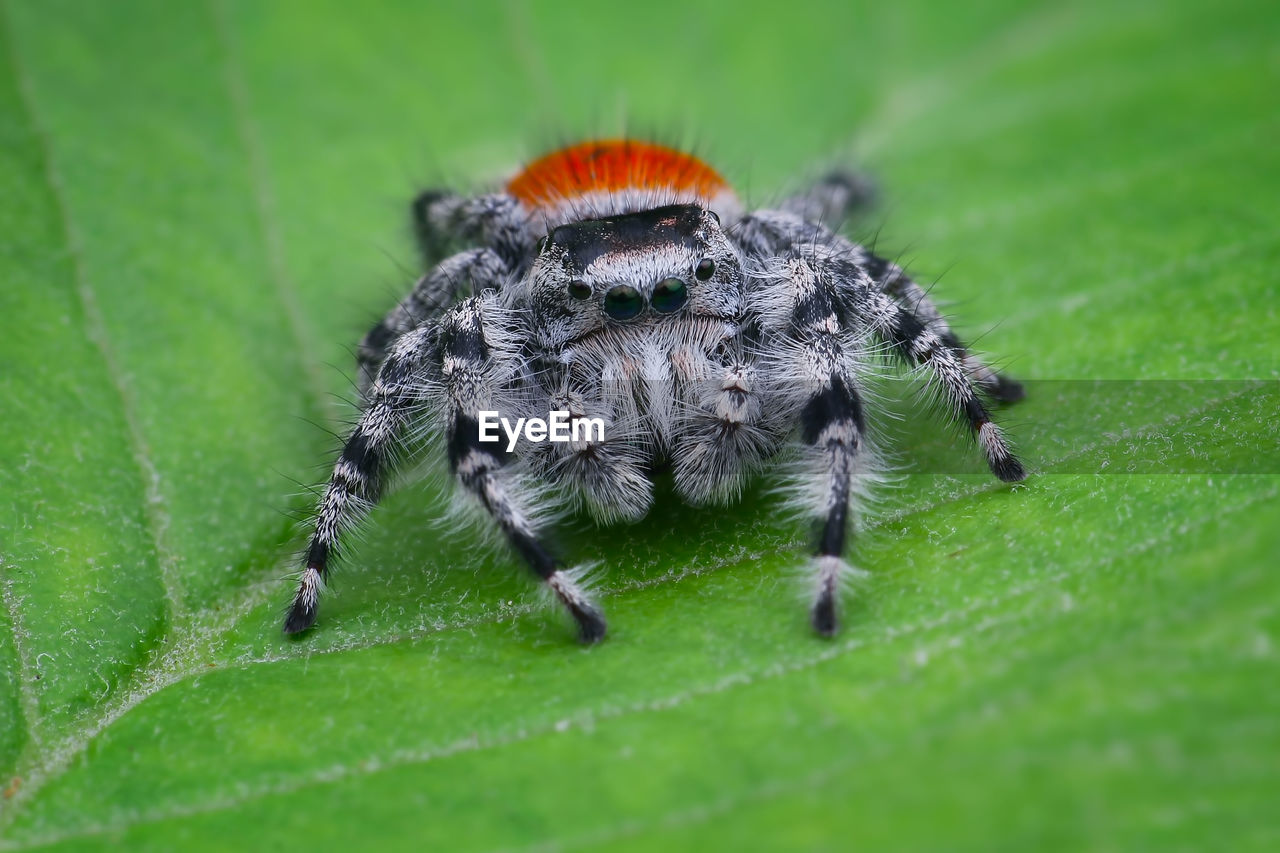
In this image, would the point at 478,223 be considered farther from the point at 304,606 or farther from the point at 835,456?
the point at 835,456

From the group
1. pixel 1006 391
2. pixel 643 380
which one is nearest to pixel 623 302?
pixel 643 380

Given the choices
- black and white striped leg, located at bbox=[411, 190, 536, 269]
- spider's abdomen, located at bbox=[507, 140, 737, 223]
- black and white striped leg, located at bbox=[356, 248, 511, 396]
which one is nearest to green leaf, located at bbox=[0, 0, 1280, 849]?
black and white striped leg, located at bbox=[411, 190, 536, 269]

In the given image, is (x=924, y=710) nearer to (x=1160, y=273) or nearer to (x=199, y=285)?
(x=1160, y=273)

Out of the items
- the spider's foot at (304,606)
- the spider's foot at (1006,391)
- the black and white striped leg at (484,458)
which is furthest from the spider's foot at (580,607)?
the spider's foot at (1006,391)

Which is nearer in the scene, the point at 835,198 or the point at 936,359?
the point at 936,359

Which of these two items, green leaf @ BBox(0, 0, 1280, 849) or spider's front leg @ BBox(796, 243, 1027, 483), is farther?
spider's front leg @ BBox(796, 243, 1027, 483)

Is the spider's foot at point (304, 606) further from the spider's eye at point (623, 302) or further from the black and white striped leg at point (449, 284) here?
the spider's eye at point (623, 302)

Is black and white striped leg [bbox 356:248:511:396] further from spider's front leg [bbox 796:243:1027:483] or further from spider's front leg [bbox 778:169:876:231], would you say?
spider's front leg [bbox 778:169:876:231]

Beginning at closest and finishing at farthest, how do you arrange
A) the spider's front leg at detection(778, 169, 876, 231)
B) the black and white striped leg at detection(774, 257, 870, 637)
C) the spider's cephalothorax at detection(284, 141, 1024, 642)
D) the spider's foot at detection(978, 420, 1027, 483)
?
the black and white striped leg at detection(774, 257, 870, 637), the spider's cephalothorax at detection(284, 141, 1024, 642), the spider's foot at detection(978, 420, 1027, 483), the spider's front leg at detection(778, 169, 876, 231)
